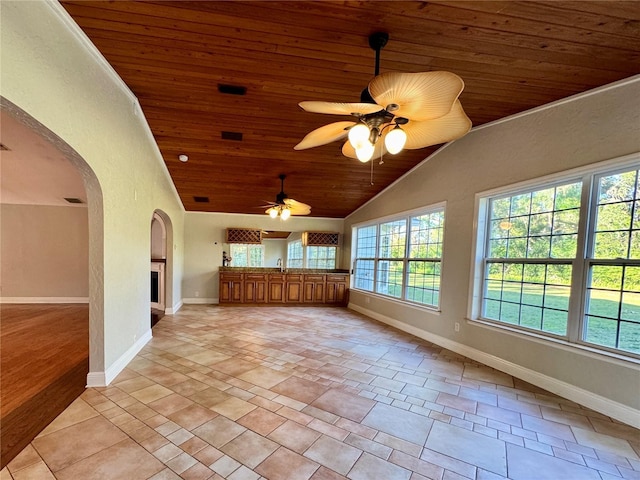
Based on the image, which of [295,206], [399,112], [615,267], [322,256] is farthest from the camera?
[322,256]

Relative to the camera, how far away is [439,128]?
2.04 meters

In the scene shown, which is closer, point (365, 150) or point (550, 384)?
point (365, 150)

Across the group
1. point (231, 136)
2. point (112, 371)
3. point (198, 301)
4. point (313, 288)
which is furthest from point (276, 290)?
point (112, 371)

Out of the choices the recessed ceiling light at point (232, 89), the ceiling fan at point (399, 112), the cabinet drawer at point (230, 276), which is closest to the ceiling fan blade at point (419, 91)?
the ceiling fan at point (399, 112)

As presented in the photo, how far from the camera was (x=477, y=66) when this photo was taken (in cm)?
255

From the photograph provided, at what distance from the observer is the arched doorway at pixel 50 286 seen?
225cm

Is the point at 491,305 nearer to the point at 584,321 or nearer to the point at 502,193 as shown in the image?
the point at 584,321

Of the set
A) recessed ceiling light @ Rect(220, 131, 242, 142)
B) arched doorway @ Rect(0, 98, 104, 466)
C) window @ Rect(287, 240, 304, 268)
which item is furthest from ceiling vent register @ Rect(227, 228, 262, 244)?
recessed ceiling light @ Rect(220, 131, 242, 142)

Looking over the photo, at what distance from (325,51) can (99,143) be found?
225 cm

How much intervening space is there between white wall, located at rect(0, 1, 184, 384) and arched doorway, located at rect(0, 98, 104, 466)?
22 mm

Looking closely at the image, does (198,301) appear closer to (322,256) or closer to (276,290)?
(276,290)

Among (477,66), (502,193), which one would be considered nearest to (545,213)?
(502,193)

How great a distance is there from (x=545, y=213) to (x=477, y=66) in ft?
5.77

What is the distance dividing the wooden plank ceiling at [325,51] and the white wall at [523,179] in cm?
27
